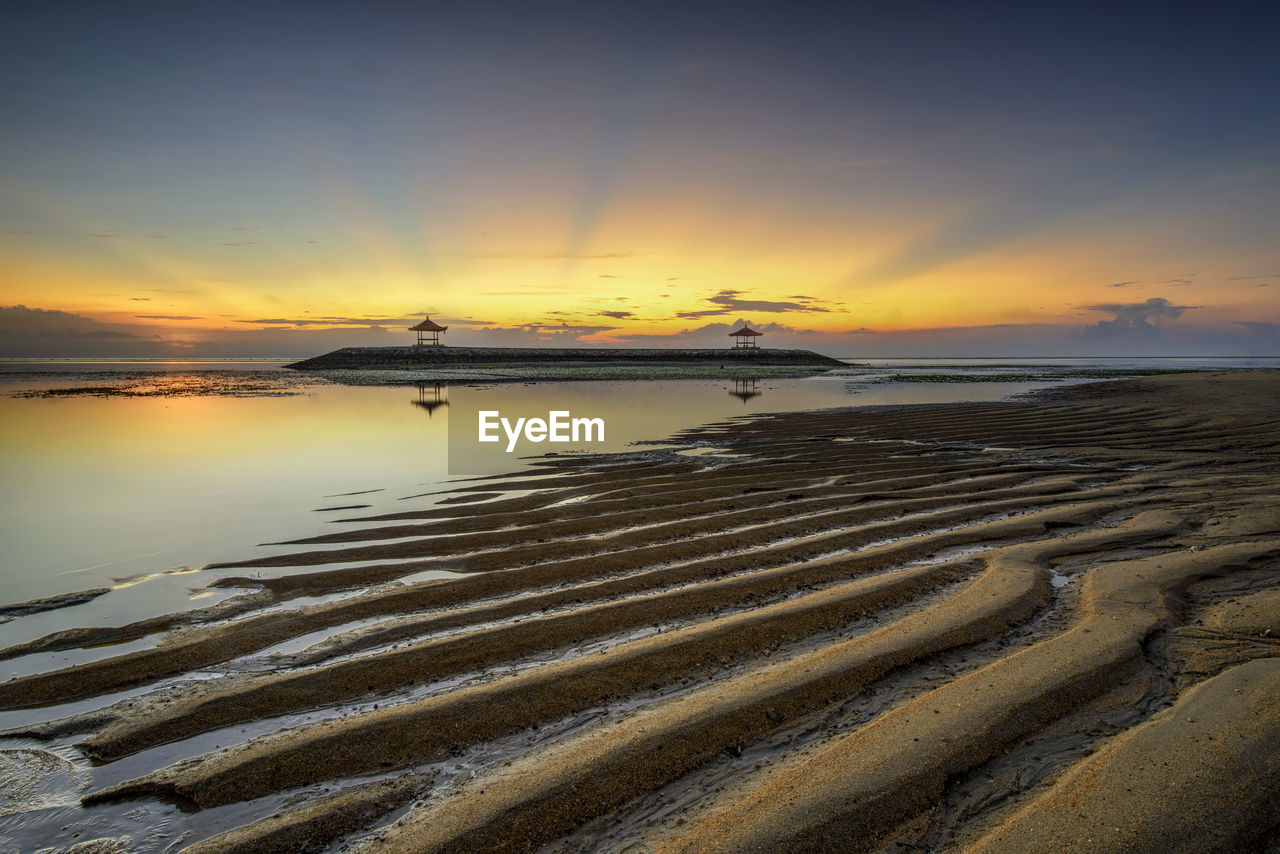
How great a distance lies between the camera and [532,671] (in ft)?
14.0

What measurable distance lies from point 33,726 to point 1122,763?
602cm

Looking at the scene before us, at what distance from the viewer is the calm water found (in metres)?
6.82

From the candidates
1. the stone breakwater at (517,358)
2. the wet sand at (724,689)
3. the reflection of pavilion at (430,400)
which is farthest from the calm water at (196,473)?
the stone breakwater at (517,358)

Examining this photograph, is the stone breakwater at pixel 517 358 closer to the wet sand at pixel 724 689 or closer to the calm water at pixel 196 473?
the calm water at pixel 196 473

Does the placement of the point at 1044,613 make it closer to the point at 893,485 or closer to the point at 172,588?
the point at 893,485

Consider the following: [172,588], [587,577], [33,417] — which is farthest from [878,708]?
[33,417]

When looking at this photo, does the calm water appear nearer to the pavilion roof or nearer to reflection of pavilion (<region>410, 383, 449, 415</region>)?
reflection of pavilion (<region>410, 383, 449, 415</region>)

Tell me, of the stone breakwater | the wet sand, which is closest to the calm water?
the wet sand

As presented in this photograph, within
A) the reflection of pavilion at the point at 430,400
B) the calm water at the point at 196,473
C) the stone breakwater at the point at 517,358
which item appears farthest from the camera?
the stone breakwater at the point at 517,358

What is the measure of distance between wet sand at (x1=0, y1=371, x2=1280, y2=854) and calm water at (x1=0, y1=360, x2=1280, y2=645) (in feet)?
4.02

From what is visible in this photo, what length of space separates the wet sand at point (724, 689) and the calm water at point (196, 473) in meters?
1.23

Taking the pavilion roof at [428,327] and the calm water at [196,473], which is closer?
the calm water at [196,473]

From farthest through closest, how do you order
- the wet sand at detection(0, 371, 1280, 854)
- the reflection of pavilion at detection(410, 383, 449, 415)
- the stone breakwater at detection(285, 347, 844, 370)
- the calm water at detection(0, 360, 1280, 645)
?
the stone breakwater at detection(285, 347, 844, 370) < the reflection of pavilion at detection(410, 383, 449, 415) < the calm water at detection(0, 360, 1280, 645) < the wet sand at detection(0, 371, 1280, 854)

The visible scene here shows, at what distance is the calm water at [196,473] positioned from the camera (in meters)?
6.82
